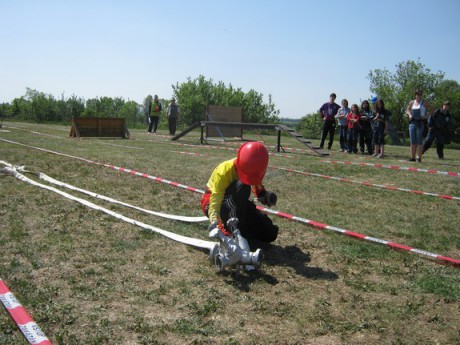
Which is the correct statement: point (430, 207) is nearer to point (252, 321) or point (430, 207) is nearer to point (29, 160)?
point (252, 321)

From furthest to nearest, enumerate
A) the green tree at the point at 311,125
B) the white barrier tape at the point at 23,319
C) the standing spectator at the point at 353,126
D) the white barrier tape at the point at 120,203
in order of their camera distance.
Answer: the green tree at the point at 311,125 < the standing spectator at the point at 353,126 < the white barrier tape at the point at 120,203 < the white barrier tape at the point at 23,319

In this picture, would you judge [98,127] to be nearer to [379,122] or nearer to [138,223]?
[379,122]

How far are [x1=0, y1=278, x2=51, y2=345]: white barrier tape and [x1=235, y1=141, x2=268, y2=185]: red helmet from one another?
204 centimetres

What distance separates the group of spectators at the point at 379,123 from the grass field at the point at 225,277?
5.26 meters

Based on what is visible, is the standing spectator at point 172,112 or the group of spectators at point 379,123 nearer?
the group of spectators at point 379,123

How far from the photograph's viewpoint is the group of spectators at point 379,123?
461 inches

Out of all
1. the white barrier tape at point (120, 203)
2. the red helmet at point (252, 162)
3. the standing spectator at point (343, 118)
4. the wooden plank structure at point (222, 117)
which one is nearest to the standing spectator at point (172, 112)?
the wooden plank structure at point (222, 117)

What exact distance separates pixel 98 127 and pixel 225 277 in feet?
54.1

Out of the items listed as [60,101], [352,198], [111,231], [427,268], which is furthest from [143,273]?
[60,101]

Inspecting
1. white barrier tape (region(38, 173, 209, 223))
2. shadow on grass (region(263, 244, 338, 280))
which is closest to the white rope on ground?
white barrier tape (region(38, 173, 209, 223))

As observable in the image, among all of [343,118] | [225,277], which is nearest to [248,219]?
[225,277]

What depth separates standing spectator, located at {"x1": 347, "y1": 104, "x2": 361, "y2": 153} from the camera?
13.8 metres

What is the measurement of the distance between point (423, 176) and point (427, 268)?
5.60 m

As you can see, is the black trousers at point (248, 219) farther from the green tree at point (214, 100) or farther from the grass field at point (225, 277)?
the green tree at point (214, 100)
